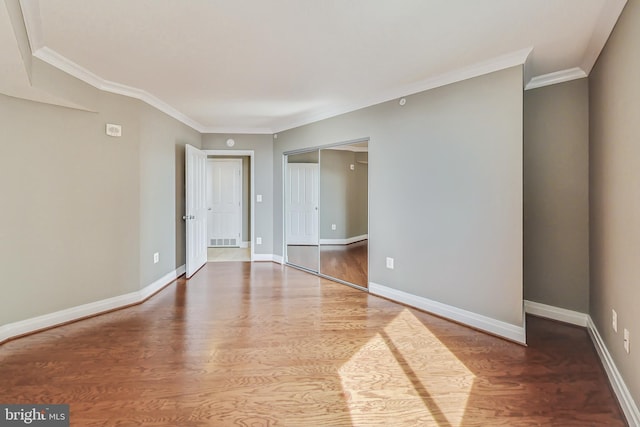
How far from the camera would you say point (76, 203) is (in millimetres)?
3010

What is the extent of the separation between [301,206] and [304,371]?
3797mm

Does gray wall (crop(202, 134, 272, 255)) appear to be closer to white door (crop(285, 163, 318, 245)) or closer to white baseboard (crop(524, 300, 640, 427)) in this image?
white door (crop(285, 163, 318, 245))

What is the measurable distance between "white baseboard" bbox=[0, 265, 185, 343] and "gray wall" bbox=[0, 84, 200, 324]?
0.05 meters

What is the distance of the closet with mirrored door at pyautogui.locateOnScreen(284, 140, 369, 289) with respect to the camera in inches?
215

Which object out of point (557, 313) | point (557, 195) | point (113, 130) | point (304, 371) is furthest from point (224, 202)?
point (557, 313)

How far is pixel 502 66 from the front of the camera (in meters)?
2.61

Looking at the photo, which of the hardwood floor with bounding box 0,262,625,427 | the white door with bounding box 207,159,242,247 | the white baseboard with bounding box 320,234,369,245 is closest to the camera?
the hardwood floor with bounding box 0,262,625,427

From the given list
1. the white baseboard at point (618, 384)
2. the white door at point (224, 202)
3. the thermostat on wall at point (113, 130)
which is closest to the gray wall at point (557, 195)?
the white baseboard at point (618, 384)

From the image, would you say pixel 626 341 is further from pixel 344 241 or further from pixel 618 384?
pixel 344 241

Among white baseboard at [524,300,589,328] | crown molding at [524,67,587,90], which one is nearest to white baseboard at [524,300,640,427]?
white baseboard at [524,300,589,328]

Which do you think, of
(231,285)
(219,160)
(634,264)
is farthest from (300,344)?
(219,160)

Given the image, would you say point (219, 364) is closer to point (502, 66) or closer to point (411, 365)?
point (411, 365)

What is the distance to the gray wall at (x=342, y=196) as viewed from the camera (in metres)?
5.66

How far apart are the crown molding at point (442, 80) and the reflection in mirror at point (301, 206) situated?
3.75 feet
